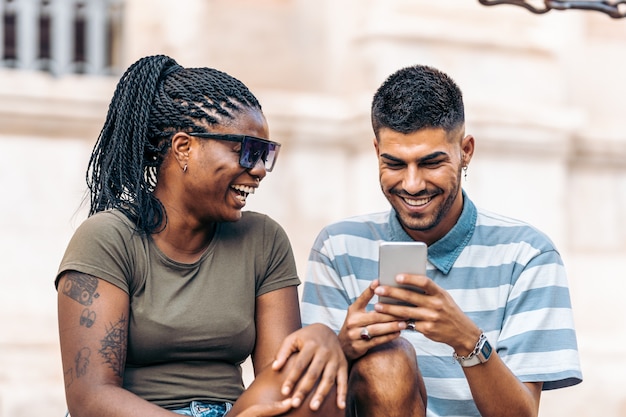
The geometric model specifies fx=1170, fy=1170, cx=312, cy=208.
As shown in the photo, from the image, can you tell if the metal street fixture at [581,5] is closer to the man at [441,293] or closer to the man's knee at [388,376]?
the man at [441,293]

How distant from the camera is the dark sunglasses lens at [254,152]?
3693 mm

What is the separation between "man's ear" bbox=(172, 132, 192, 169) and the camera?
3.72m

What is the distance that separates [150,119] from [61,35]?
11.2ft

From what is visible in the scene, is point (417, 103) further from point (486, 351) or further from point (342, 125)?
point (342, 125)

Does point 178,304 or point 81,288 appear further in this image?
point 178,304

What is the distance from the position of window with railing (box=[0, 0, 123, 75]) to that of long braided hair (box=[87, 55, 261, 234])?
3263mm

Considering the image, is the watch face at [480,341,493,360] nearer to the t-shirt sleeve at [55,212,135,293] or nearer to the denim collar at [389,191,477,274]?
the denim collar at [389,191,477,274]

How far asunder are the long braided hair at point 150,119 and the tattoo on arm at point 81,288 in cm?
27

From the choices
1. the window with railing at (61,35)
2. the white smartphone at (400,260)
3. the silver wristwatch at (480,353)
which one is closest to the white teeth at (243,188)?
the white smartphone at (400,260)

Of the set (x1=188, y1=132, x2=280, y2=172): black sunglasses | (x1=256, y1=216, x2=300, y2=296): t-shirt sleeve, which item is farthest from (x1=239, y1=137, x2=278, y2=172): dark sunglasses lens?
(x1=256, y1=216, x2=300, y2=296): t-shirt sleeve

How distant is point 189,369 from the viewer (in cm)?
371

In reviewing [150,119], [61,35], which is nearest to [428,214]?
[150,119]

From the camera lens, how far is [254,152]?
371 cm

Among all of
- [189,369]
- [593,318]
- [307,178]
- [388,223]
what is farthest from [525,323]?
[593,318]
